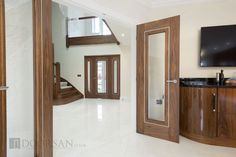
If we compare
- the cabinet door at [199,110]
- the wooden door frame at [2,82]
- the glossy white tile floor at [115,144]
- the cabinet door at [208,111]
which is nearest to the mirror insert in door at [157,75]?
the cabinet door at [199,110]

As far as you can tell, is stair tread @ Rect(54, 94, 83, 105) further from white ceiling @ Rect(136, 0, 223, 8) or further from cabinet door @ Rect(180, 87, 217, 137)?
cabinet door @ Rect(180, 87, 217, 137)

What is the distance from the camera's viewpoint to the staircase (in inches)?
298

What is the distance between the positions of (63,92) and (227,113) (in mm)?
6440

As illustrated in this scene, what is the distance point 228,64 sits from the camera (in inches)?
144

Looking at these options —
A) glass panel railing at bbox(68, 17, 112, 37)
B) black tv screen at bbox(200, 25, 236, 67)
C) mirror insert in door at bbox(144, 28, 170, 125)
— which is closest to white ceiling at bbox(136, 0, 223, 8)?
black tv screen at bbox(200, 25, 236, 67)

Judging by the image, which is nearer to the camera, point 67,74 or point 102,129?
point 102,129

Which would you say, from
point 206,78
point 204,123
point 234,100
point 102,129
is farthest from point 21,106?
point 206,78

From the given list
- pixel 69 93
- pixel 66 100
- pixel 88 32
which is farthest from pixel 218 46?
pixel 88 32

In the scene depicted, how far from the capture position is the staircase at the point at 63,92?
298 inches

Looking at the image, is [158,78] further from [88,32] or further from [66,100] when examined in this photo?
[88,32]

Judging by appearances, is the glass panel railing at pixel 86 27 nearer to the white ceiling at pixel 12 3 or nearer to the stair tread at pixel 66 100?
the stair tread at pixel 66 100

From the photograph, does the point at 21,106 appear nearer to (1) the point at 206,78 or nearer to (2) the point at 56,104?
(1) the point at 206,78

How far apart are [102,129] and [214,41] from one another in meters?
2.73

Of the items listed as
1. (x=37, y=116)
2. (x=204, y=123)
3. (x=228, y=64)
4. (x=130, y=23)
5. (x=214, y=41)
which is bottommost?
(x=204, y=123)
